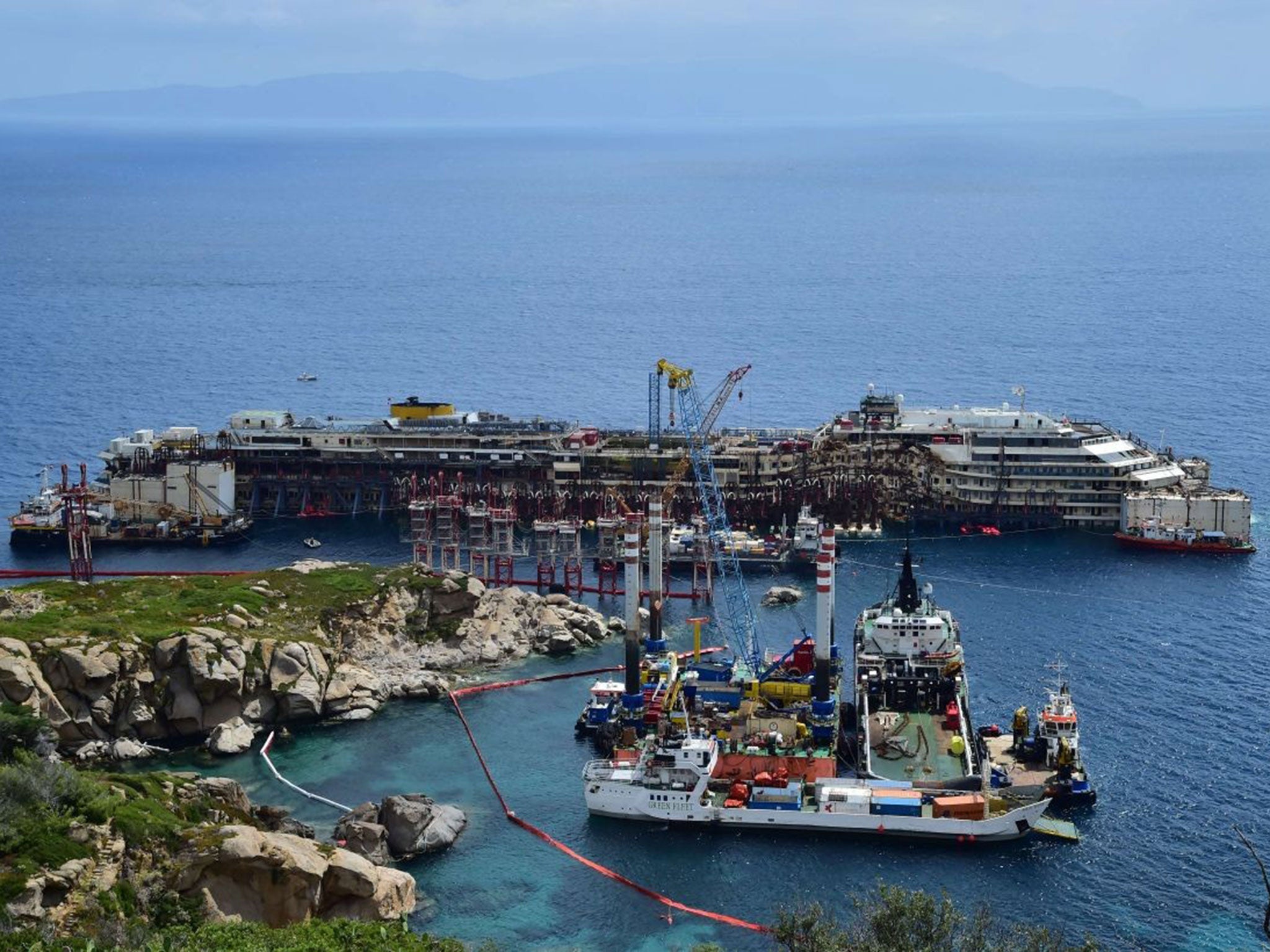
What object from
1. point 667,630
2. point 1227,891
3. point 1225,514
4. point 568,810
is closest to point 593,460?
point 667,630

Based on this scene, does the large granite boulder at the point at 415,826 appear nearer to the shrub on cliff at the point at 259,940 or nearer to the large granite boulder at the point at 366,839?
the large granite boulder at the point at 366,839

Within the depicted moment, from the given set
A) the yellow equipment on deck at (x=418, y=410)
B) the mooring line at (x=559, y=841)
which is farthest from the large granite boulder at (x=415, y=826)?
the yellow equipment on deck at (x=418, y=410)

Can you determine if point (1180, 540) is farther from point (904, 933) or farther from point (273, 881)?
point (273, 881)

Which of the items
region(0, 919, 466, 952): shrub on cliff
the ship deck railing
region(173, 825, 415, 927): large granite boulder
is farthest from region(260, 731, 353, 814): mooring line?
region(0, 919, 466, 952): shrub on cliff

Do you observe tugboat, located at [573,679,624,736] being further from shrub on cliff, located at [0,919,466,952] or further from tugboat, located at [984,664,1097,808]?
shrub on cliff, located at [0,919,466,952]

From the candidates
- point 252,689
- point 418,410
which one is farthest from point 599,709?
point 418,410

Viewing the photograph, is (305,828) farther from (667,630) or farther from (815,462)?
(815,462)
